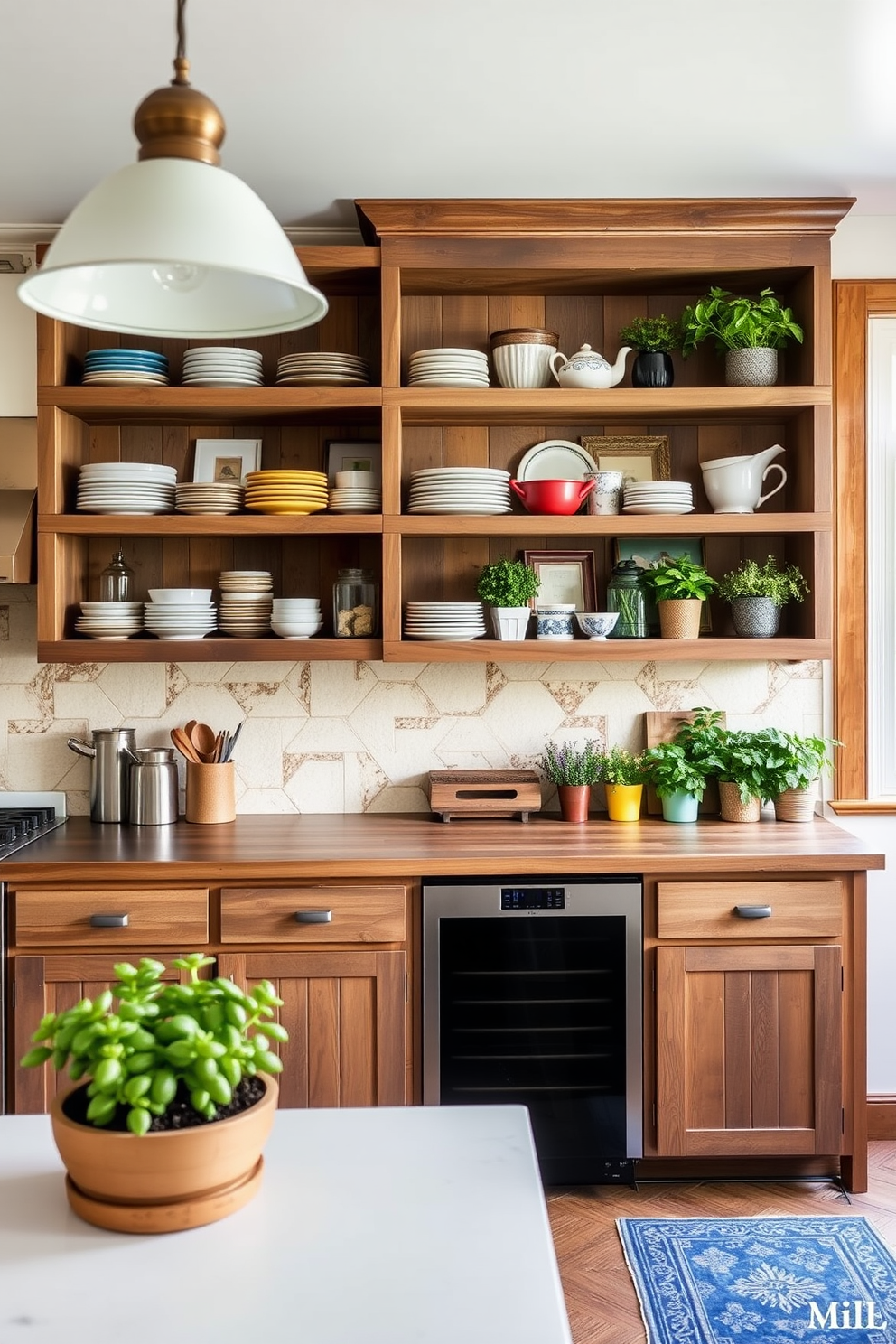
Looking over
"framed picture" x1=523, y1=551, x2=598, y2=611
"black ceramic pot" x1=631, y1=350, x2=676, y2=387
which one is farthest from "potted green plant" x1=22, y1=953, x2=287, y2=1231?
"black ceramic pot" x1=631, y1=350, x2=676, y2=387

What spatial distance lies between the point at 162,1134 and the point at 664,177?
8.95ft

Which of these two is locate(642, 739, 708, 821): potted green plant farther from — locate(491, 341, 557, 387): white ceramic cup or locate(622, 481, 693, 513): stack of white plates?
locate(491, 341, 557, 387): white ceramic cup

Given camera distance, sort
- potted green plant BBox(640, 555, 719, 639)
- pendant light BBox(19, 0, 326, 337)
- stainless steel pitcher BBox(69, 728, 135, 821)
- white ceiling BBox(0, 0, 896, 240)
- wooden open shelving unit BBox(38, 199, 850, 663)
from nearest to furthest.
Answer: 1. pendant light BBox(19, 0, 326, 337)
2. white ceiling BBox(0, 0, 896, 240)
3. wooden open shelving unit BBox(38, 199, 850, 663)
4. potted green plant BBox(640, 555, 719, 639)
5. stainless steel pitcher BBox(69, 728, 135, 821)

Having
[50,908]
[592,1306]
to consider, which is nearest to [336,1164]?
[592,1306]

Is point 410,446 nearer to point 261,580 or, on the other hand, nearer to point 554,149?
point 261,580

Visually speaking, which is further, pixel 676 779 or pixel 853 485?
pixel 853 485

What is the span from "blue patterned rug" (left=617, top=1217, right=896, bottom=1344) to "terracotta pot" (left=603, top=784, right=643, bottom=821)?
1041 millimetres

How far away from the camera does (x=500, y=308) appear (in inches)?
134

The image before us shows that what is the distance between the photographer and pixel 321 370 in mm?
3182

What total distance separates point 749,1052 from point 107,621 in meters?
2.05

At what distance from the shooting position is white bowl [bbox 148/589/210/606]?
319cm

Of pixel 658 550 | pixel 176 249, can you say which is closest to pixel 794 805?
pixel 658 550

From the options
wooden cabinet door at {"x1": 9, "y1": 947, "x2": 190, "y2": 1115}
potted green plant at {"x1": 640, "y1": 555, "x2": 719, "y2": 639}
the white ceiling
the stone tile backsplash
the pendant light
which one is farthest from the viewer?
the stone tile backsplash

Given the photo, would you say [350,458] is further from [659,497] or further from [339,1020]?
[339,1020]
